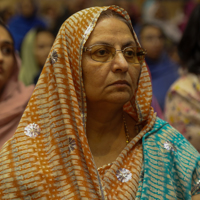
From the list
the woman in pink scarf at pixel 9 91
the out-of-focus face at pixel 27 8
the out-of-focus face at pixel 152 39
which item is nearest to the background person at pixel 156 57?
the out-of-focus face at pixel 152 39

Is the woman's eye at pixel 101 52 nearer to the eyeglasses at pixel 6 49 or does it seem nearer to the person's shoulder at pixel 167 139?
the person's shoulder at pixel 167 139

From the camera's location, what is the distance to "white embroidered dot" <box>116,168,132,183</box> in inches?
66.7

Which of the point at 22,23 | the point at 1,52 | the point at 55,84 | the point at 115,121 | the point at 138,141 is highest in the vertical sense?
the point at 22,23

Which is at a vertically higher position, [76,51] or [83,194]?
[76,51]

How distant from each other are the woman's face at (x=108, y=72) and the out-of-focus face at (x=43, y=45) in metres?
2.70

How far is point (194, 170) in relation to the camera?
1.75 m

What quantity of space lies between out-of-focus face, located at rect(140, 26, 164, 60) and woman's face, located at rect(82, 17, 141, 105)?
2836 millimetres

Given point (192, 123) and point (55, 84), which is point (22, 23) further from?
point (55, 84)

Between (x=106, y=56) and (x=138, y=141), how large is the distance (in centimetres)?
51

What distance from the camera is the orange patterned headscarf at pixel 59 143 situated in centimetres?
162

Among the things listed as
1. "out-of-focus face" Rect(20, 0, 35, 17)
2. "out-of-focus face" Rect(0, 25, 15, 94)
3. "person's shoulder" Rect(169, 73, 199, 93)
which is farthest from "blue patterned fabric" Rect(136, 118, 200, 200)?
"out-of-focus face" Rect(20, 0, 35, 17)

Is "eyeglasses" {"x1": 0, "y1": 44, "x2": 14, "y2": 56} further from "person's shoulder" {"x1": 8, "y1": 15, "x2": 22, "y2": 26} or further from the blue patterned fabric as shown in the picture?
A: "person's shoulder" {"x1": 8, "y1": 15, "x2": 22, "y2": 26}

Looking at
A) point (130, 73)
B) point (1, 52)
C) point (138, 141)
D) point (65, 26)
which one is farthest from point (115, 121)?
point (1, 52)

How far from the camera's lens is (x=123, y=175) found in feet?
5.61
